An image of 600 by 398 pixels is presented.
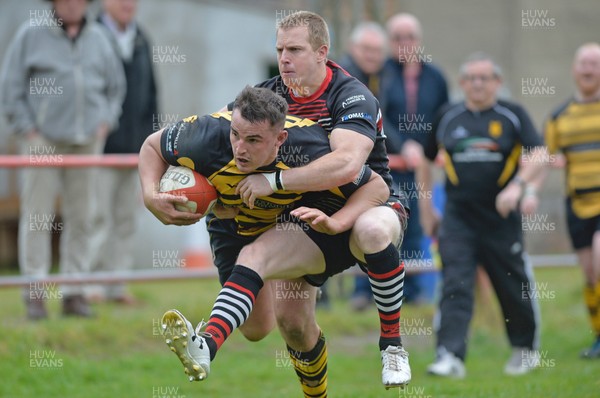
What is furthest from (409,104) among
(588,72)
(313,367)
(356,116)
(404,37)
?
(356,116)

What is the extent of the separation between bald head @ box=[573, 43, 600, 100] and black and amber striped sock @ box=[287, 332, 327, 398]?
464 cm

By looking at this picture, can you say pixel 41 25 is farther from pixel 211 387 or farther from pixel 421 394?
pixel 421 394

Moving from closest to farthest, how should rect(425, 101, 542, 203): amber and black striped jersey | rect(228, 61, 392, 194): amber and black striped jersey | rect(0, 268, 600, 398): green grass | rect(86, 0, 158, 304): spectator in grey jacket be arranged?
rect(228, 61, 392, 194): amber and black striped jersey, rect(0, 268, 600, 398): green grass, rect(425, 101, 542, 203): amber and black striped jersey, rect(86, 0, 158, 304): spectator in grey jacket

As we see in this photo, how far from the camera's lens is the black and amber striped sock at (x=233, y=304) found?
19.7 ft

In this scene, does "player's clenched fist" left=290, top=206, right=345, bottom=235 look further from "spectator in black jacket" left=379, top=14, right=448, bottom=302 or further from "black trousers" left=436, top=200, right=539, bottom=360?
"spectator in black jacket" left=379, top=14, right=448, bottom=302

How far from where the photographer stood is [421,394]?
312 inches

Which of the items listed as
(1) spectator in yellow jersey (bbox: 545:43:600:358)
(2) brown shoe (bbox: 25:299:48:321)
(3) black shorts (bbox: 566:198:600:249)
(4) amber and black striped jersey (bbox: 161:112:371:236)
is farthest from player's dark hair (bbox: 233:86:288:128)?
(3) black shorts (bbox: 566:198:600:249)

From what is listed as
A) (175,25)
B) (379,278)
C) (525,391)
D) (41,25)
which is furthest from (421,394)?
(175,25)

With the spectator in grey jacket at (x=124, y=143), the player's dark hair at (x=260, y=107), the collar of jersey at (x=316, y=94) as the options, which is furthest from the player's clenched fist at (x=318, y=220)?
the spectator in grey jacket at (x=124, y=143)

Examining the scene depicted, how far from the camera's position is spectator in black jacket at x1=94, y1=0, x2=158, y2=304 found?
11461 millimetres

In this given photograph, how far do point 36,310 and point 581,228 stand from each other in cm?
521

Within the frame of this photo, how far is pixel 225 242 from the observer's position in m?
6.90

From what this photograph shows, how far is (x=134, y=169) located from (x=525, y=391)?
5130 mm

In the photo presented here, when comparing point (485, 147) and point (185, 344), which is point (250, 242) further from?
point (485, 147)
